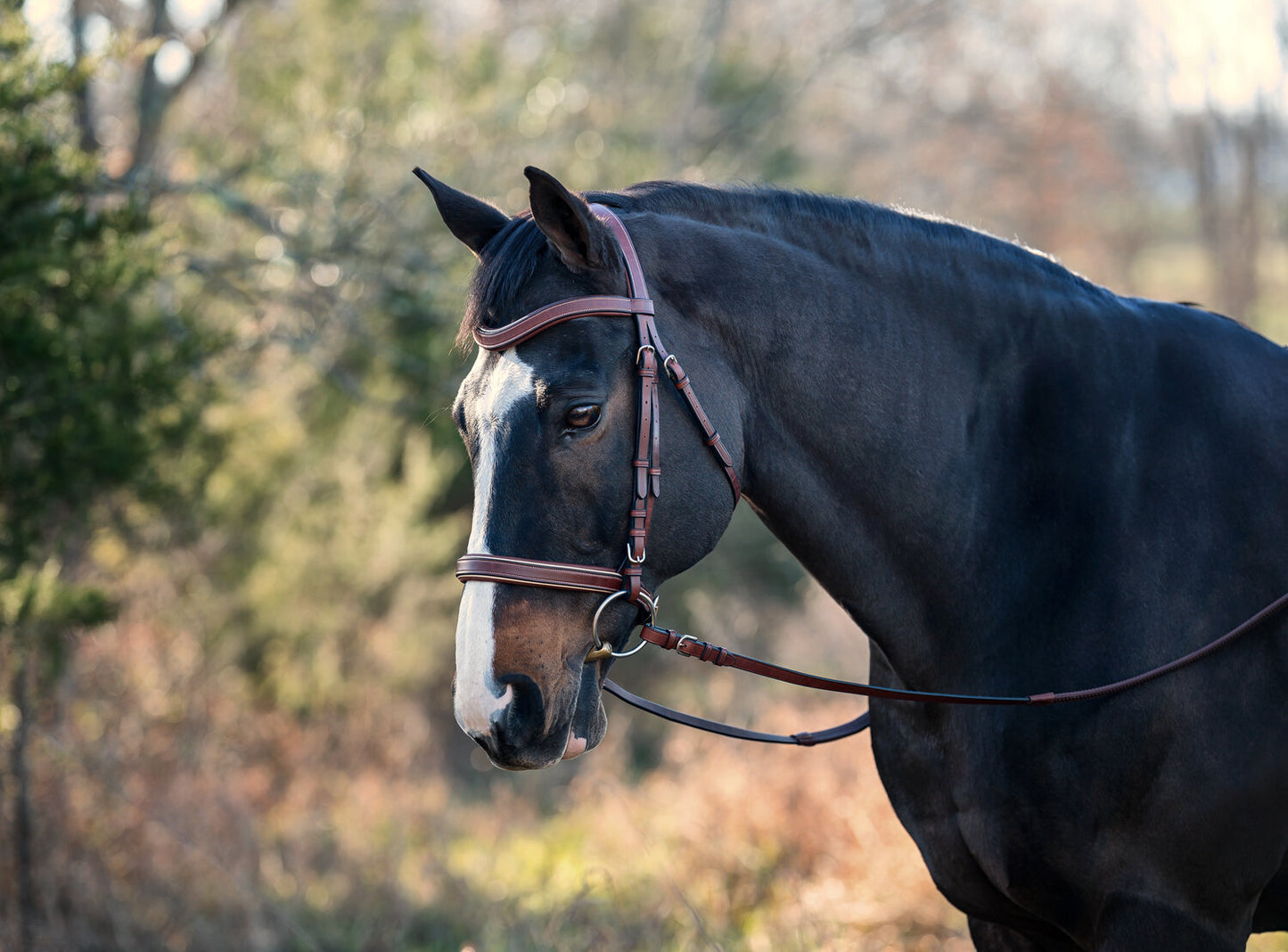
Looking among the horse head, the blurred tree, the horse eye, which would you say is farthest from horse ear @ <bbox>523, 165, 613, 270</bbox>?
the blurred tree

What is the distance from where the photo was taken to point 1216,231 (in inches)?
803

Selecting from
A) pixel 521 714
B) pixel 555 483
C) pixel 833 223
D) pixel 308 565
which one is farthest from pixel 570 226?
pixel 308 565

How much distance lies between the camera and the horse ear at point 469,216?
2355 mm

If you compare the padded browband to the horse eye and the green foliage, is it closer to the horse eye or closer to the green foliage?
the horse eye

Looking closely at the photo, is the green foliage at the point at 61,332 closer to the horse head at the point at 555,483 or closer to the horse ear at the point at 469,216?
the horse ear at the point at 469,216

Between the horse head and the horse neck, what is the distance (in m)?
0.17

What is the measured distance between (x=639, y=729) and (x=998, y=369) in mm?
7768

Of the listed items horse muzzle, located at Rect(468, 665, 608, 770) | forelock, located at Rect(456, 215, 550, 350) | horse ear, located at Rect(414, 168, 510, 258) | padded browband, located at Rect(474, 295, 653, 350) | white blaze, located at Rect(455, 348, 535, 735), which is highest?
horse ear, located at Rect(414, 168, 510, 258)

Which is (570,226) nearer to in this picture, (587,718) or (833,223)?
(833,223)

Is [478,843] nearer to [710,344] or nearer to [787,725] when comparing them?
[787,725]

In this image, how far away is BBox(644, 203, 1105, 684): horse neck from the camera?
2357 millimetres

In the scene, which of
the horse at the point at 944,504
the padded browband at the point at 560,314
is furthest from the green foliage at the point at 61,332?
the padded browband at the point at 560,314

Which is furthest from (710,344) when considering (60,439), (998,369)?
(60,439)

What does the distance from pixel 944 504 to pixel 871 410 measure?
0.28 m
